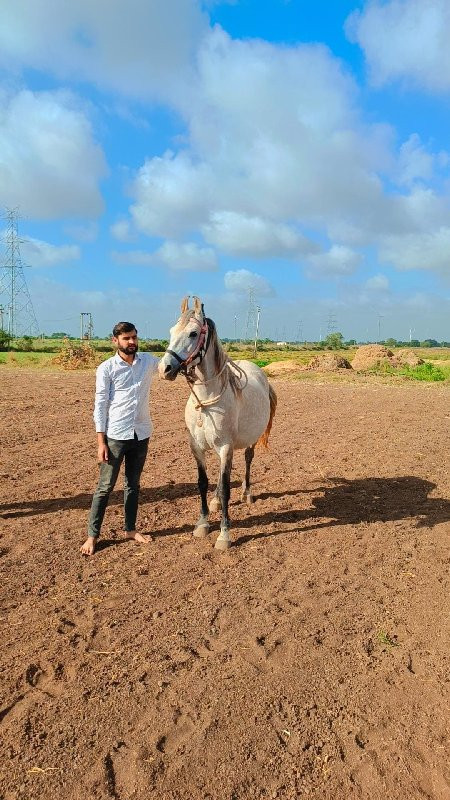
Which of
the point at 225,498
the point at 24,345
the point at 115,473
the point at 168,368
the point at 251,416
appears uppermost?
the point at 168,368

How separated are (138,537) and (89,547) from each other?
0.50 metres

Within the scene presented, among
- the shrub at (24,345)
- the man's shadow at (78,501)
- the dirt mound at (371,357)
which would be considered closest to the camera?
the man's shadow at (78,501)

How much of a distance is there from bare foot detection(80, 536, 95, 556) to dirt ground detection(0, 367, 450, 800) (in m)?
0.14

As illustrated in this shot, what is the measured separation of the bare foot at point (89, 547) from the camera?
4.66 meters

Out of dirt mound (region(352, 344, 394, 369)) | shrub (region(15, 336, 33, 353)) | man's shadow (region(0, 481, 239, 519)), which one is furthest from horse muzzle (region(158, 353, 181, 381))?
shrub (region(15, 336, 33, 353))

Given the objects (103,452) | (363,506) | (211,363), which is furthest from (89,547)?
(363,506)

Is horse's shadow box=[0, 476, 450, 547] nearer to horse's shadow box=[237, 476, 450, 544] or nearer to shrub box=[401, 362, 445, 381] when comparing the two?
horse's shadow box=[237, 476, 450, 544]

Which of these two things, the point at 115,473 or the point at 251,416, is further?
the point at 251,416

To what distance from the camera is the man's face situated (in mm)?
4531

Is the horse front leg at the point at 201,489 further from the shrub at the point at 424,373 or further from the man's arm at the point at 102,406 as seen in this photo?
the shrub at the point at 424,373

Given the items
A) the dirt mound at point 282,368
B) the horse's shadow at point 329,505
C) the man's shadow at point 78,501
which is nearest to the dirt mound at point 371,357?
the dirt mound at point 282,368

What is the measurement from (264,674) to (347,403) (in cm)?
1278

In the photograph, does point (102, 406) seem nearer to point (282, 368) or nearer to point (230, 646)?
point (230, 646)

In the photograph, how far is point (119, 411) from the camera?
15.2 ft
